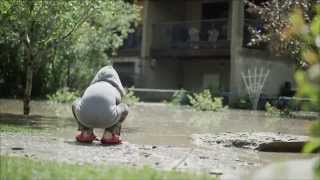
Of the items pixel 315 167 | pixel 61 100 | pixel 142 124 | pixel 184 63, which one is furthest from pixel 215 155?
pixel 184 63

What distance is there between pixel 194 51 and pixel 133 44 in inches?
208

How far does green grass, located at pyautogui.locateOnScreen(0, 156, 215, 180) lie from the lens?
659 cm

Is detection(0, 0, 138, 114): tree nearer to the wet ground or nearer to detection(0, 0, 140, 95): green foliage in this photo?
detection(0, 0, 140, 95): green foliage

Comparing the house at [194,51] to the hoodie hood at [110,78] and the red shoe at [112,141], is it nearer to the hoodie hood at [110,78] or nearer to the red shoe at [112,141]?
the hoodie hood at [110,78]

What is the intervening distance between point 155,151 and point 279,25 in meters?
8.00

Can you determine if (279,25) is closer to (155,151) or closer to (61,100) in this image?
(155,151)

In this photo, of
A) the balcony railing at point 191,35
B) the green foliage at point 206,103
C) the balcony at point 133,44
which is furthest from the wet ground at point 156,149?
the balcony at point 133,44

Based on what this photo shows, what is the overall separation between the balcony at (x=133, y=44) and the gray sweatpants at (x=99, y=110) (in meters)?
22.5

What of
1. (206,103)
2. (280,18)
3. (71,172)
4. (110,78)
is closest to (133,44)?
(206,103)

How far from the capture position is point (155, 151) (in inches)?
372

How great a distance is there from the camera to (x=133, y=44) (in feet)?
111

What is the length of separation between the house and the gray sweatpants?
662 inches

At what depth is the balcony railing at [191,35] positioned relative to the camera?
29.2m

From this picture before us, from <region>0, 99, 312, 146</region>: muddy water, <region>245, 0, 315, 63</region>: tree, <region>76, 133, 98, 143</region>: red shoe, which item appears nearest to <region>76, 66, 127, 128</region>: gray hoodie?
<region>76, 133, 98, 143</region>: red shoe
